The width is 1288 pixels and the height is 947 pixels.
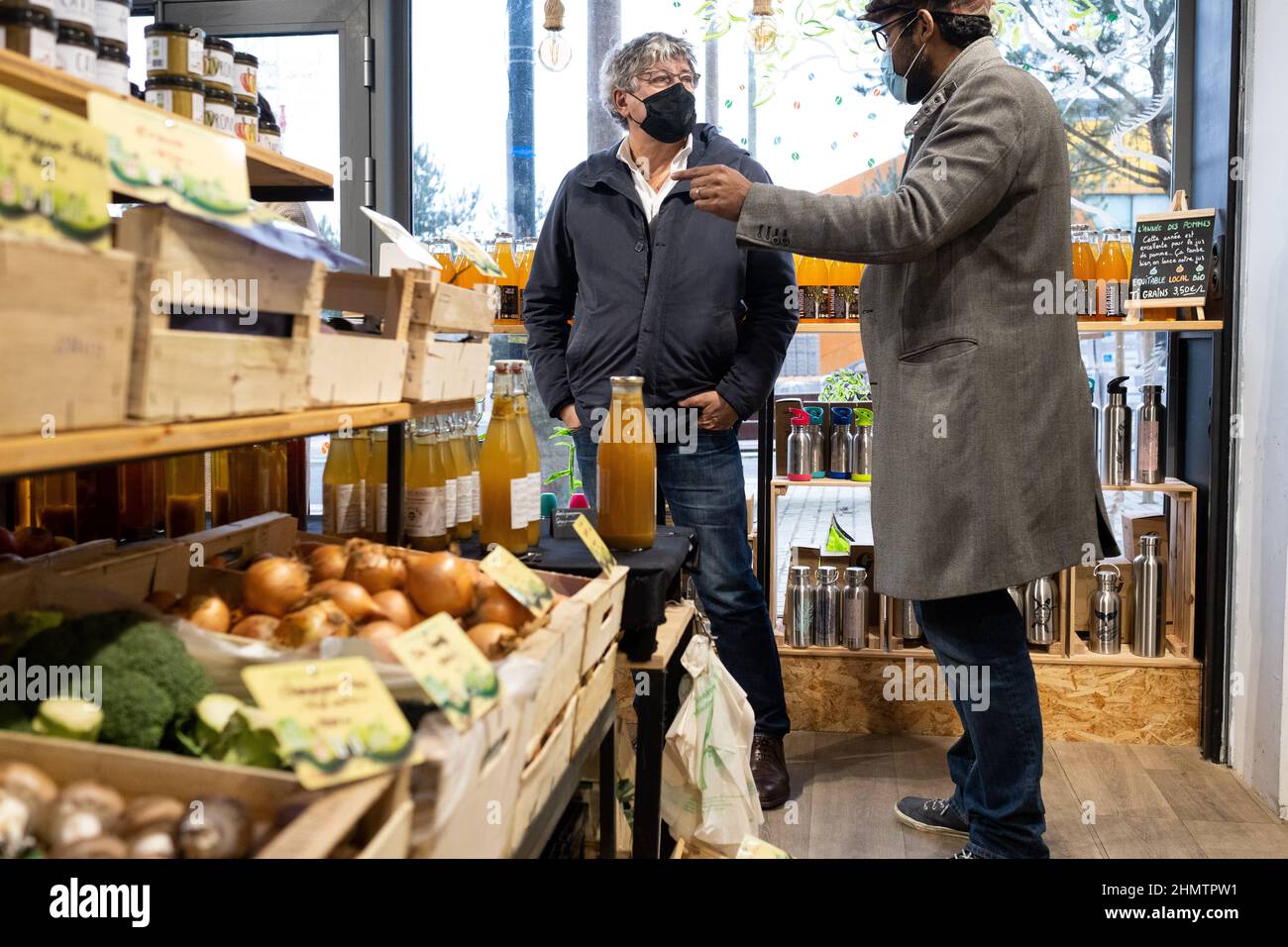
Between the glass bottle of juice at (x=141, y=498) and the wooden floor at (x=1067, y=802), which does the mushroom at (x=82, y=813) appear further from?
the wooden floor at (x=1067, y=802)

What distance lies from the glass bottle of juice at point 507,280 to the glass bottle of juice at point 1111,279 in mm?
1736

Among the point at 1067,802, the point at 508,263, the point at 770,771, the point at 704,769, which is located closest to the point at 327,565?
the point at 704,769

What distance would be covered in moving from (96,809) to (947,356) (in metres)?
1.77

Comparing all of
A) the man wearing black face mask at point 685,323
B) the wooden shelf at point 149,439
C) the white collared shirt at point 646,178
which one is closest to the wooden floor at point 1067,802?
the man wearing black face mask at point 685,323

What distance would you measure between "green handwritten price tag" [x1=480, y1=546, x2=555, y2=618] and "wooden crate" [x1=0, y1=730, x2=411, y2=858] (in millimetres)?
436

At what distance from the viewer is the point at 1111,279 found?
3533 millimetres

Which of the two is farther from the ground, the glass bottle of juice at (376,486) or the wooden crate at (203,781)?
the glass bottle of juice at (376,486)

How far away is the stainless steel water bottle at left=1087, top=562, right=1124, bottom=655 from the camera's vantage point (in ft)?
11.5

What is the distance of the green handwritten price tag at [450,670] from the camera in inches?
41.3

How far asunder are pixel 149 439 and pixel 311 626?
0.31m

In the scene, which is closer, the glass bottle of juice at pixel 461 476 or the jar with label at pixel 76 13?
the jar with label at pixel 76 13

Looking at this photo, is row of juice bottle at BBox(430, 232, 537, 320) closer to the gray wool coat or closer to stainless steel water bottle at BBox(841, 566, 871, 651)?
stainless steel water bottle at BBox(841, 566, 871, 651)
